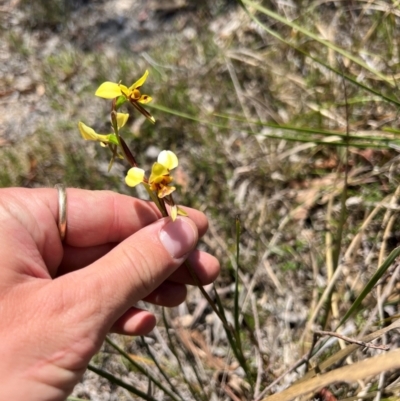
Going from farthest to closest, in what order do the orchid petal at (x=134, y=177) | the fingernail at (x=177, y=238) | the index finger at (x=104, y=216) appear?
the index finger at (x=104, y=216), the fingernail at (x=177, y=238), the orchid petal at (x=134, y=177)

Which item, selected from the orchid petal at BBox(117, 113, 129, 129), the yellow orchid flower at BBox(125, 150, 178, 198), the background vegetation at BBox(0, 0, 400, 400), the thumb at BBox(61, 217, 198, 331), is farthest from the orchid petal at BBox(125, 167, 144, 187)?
the background vegetation at BBox(0, 0, 400, 400)

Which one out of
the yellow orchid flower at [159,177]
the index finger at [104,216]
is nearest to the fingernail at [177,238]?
the yellow orchid flower at [159,177]

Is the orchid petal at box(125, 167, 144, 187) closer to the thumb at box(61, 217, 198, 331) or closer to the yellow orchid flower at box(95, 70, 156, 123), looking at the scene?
the yellow orchid flower at box(95, 70, 156, 123)

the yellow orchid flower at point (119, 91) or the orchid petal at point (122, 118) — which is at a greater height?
the yellow orchid flower at point (119, 91)

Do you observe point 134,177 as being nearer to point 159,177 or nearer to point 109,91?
point 159,177

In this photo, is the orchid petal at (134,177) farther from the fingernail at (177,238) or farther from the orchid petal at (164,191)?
the fingernail at (177,238)

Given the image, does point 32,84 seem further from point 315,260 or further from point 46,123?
point 315,260

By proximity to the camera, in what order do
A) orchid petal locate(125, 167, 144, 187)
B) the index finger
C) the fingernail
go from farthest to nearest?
the index finger → the fingernail → orchid petal locate(125, 167, 144, 187)

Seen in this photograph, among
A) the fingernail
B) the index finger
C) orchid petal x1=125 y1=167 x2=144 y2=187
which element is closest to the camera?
orchid petal x1=125 y1=167 x2=144 y2=187

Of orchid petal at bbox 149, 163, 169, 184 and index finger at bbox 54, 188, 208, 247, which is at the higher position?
orchid petal at bbox 149, 163, 169, 184
